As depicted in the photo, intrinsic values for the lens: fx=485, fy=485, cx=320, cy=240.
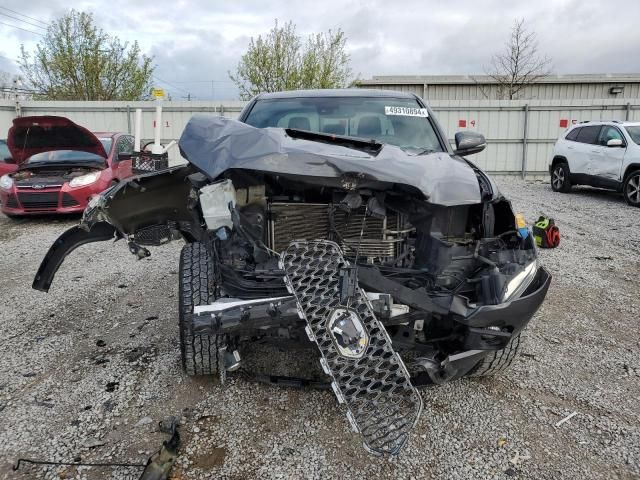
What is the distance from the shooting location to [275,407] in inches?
108

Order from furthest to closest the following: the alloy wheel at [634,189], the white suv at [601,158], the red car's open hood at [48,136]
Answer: the white suv at [601,158]
the alloy wheel at [634,189]
the red car's open hood at [48,136]

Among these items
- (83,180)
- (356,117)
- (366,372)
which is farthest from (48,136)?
(366,372)

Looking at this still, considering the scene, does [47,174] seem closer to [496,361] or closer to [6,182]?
[6,182]

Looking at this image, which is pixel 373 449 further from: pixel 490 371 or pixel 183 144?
pixel 183 144

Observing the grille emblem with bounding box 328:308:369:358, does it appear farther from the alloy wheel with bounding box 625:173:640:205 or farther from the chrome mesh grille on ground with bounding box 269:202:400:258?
the alloy wheel with bounding box 625:173:640:205

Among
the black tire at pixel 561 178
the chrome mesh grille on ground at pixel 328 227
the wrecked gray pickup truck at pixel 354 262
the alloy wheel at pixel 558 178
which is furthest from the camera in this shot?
the alloy wheel at pixel 558 178

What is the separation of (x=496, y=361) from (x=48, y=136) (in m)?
6.05

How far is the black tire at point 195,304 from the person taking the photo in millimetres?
2645

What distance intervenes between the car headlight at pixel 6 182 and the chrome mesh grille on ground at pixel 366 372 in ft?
24.4

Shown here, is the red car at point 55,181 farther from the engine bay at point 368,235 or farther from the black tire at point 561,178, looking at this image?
the black tire at point 561,178

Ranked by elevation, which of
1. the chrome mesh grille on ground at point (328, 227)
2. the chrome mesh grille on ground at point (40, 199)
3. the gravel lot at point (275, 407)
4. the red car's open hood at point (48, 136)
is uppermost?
the red car's open hood at point (48, 136)

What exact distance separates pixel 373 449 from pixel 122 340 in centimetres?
227

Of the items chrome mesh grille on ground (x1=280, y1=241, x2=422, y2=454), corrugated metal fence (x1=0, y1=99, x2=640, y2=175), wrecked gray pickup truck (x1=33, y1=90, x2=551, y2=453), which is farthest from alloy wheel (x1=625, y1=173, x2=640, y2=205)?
chrome mesh grille on ground (x1=280, y1=241, x2=422, y2=454)

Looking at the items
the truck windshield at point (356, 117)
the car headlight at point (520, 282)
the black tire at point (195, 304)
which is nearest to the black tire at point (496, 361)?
the car headlight at point (520, 282)
